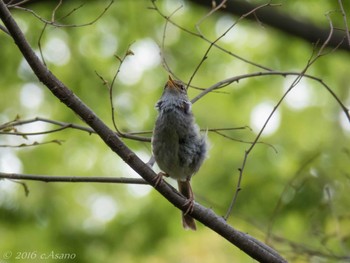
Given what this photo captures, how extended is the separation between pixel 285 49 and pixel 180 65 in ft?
4.87

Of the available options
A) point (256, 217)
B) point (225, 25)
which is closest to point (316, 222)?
point (256, 217)

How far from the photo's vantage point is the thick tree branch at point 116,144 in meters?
3.46

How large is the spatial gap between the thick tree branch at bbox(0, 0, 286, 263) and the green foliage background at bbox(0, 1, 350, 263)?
1.93 meters

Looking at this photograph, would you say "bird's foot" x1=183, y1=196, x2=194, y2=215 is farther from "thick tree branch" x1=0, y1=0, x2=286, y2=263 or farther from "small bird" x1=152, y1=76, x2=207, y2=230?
"small bird" x1=152, y1=76, x2=207, y2=230

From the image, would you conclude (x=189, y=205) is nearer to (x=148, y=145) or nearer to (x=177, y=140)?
(x=177, y=140)

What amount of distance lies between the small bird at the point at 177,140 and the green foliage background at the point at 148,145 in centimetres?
133

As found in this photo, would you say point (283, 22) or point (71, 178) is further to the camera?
point (283, 22)

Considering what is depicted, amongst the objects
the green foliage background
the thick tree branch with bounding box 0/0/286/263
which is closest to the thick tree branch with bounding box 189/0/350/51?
the green foliage background

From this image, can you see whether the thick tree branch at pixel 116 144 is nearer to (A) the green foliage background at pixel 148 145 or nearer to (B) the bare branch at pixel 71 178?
(B) the bare branch at pixel 71 178

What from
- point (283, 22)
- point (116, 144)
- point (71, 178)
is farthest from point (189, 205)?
point (283, 22)

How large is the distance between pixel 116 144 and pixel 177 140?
1373 millimetres

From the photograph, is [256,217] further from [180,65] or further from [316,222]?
[180,65]

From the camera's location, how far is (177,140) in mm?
5055

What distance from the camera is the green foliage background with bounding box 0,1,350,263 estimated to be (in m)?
7.02
